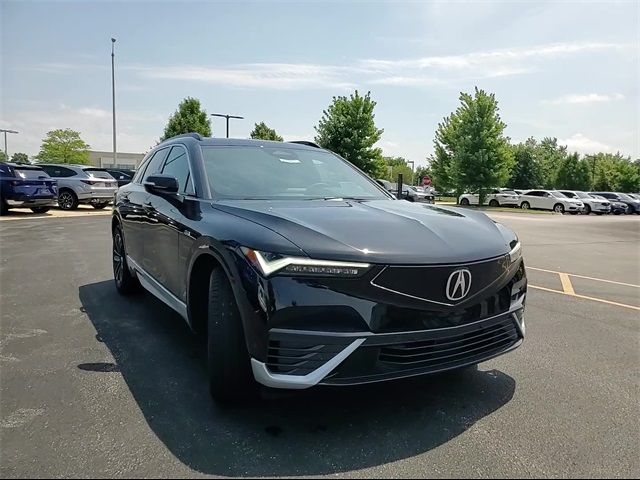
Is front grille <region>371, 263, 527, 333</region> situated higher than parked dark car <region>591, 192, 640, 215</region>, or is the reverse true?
front grille <region>371, 263, 527, 333</region>

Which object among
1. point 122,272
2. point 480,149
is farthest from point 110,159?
→ point 122,272

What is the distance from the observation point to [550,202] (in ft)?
118

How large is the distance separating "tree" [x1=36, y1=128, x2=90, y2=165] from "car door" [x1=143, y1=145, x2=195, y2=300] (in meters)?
75.7

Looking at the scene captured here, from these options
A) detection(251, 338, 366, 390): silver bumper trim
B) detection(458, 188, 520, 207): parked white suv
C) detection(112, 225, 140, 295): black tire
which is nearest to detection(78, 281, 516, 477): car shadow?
detection(251, 338, 366, 390): silver bumper trim

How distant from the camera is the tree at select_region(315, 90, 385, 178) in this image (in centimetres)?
3659

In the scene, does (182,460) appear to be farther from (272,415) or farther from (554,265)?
(554,265)

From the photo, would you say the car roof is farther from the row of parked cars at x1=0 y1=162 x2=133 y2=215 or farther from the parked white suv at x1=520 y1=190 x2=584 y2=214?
the parked white suv at x1=520 y1=190 x2=584 y2=214

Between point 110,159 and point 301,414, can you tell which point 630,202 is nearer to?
point 301,414

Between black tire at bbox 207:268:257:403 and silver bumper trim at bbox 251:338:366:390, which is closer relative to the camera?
silver bumper trim at bbox 251:338:366:390

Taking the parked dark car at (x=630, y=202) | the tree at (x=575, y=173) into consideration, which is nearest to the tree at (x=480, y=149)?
the parked dark car at (x=630, y=202)

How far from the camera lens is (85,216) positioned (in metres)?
16.8

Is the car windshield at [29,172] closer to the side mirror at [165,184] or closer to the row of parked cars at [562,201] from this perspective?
the side mirror at [165,184]

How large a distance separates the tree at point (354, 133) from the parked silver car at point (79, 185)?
Answer: 2010cm

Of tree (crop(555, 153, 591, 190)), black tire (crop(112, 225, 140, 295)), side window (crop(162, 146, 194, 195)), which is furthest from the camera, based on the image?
tree (crop(555, 153, 591, 190))
